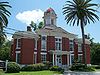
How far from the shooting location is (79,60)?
57.0 meters

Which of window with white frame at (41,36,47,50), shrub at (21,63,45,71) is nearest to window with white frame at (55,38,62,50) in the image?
window with white frame at (41,36,47,50)

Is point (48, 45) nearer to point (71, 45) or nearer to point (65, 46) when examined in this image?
point (65, 46)

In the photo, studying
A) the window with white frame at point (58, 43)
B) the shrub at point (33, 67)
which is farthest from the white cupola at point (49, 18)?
the shrub at point (33, 67)

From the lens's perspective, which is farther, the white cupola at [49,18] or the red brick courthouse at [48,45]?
the white cupola at [49,18]

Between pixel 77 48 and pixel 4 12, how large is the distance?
85.8 feet

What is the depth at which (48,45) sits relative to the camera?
170 feet

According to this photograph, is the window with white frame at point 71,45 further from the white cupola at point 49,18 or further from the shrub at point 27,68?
the shrub at point 27,68

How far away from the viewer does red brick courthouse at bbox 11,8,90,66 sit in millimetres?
47812

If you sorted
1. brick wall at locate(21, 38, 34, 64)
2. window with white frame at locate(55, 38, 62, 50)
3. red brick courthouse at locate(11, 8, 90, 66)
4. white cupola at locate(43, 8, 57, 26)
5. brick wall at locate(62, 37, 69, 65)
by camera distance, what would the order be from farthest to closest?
1. white cupola at locate(43, 8, 57, 26)
2. brick wall at locate(62, 37, 69, 65)
3. window with white frame at locate(55, 38, 62, 50)
4. red brick courthouse at locate(11, 8, 90, 66)
5. brick wall at locate(21, 38, 34, 64)

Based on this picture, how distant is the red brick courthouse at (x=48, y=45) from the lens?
157 feet

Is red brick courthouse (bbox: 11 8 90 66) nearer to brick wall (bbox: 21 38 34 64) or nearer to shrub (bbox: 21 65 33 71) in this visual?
brick wall (bbox: 21 38 34 64)

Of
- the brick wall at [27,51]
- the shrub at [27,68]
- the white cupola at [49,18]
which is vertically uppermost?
the white cupola at [49,18]

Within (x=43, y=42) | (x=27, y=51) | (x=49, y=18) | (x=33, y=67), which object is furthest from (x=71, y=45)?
(x=33, y=67)

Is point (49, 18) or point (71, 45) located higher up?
point (49, 18)
